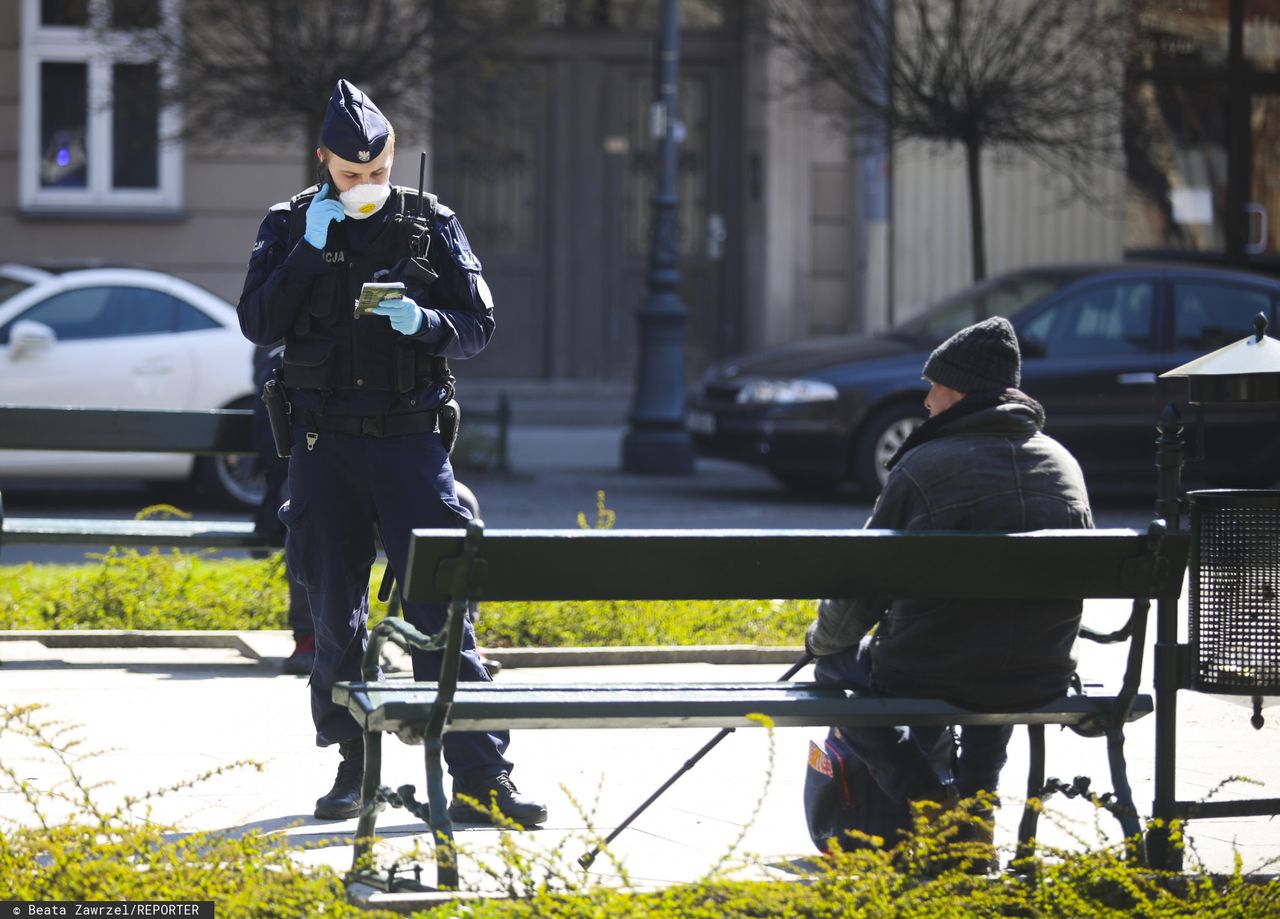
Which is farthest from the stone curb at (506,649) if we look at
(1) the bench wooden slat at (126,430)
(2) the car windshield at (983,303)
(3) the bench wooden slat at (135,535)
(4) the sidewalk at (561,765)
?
(2) the car windshield at (983,303)

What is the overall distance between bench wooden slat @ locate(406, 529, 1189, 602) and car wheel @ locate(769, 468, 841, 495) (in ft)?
27.4

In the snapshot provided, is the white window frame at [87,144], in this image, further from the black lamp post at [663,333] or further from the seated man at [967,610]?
the seated man at [967,610]

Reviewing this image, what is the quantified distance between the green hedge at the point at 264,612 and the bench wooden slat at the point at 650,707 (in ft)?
9.56

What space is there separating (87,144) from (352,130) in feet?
43.2

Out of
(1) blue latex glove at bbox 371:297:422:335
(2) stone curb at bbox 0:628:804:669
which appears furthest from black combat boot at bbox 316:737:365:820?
(2) stone curb at bbox 0:628:804:669

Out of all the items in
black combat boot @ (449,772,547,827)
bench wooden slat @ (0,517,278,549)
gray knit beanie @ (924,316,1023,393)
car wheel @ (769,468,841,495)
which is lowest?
black combat boot @ (449,772,547,827)

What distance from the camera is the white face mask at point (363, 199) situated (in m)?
4.75

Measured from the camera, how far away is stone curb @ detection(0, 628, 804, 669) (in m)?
7.04

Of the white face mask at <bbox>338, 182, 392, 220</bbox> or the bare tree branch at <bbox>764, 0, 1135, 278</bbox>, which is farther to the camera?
the bare tree branch at <bbox>764, 0, 1135, 278</bbox>

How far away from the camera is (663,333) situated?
14.7m

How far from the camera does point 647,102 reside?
1808cm

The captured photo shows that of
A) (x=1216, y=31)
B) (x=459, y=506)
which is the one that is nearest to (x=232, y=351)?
(x=459, y=506)

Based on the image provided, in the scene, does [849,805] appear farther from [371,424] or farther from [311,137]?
[311,137]

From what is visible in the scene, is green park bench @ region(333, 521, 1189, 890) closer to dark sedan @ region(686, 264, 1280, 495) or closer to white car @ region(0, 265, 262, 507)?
white car @ region(0, 265, 262, 507)
